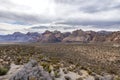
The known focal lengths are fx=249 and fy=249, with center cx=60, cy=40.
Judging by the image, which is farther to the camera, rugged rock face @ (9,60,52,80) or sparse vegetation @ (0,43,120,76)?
sparse vegetation @ (0,43,120,76)

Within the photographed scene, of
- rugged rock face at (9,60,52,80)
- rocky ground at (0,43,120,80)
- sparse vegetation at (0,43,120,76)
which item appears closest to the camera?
rugged rock face at (9,60,52,80)

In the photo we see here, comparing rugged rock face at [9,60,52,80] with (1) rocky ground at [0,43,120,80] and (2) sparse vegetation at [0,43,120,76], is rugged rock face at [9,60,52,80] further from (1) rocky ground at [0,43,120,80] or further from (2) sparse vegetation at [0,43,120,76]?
(2) sparse vegetation at [0,43,120,76]

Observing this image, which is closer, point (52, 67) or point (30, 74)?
point (30, 74)

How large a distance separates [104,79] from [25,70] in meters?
9.72

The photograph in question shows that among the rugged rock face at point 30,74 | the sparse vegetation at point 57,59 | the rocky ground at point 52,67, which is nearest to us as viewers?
the rugged rock face at point 30,74

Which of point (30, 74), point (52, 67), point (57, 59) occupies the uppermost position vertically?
point (30, 74)

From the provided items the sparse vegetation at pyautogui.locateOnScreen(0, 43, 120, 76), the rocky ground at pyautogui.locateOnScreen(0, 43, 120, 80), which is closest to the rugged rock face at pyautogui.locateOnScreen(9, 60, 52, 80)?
the rocky ground at pyautogui.locateOnScreen(0, 43, 120, 80)

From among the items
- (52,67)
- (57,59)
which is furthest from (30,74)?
(57,59)

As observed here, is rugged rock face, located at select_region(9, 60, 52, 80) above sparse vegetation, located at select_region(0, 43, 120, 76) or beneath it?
above

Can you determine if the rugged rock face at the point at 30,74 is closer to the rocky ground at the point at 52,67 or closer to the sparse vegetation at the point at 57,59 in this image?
the rocky ground at the point at 52,67

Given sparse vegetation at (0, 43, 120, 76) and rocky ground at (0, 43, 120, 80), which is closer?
rocky ground at (0, 43, 120, 80)

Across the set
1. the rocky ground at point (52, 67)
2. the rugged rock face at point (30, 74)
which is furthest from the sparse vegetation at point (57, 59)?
the rugged rock face at point (30, 74)

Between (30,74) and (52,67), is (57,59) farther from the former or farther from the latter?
(30,74)

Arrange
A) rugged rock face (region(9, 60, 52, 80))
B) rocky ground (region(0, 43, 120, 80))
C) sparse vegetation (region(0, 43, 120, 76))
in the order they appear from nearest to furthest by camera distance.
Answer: rugged rock face (region(9, 60, 52, 80)) < rocky ground (region(0, 43, 120, 80)) < sparse vegetation (region(0, 43, 120, 76))
